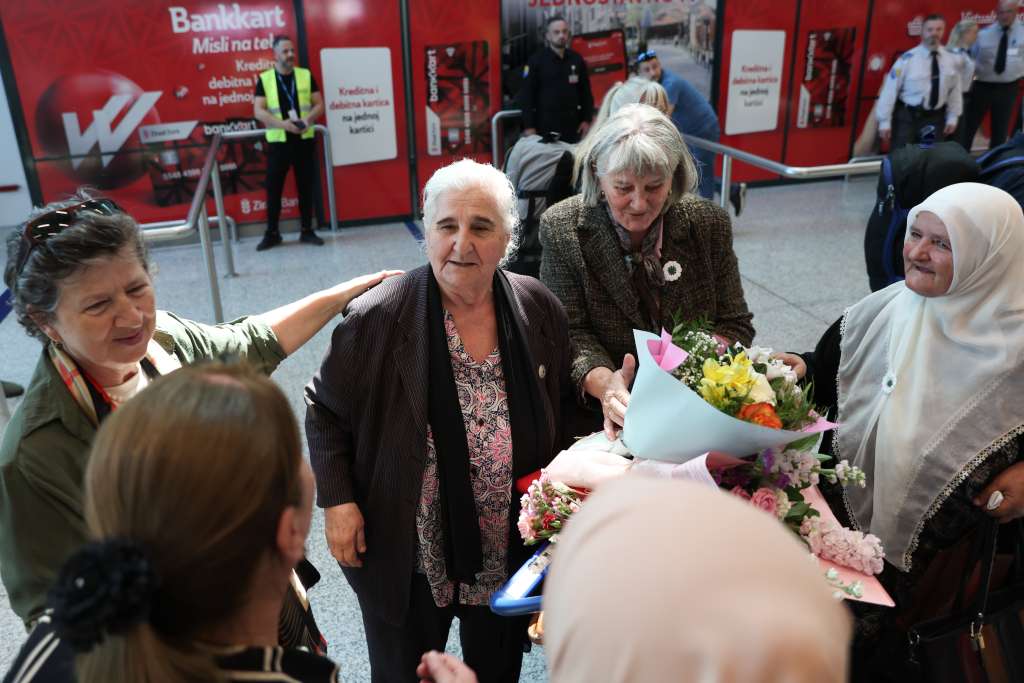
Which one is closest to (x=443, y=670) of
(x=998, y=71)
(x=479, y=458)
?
(x=479, y=458)

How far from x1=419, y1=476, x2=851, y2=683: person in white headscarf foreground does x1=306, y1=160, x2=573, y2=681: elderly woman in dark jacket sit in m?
1.03

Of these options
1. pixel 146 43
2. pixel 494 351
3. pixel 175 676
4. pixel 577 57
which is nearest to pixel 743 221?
pixel 577 57

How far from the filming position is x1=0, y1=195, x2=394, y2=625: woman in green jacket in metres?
1.30

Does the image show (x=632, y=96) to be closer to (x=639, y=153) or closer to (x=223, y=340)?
(x=639, y=153)

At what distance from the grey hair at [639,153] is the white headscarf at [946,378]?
2.02 ft

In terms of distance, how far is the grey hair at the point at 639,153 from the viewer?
6.57 feet

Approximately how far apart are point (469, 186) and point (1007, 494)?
1.48 metres

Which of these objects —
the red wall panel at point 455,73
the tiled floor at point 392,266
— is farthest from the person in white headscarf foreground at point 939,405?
the red wall panel at point 455,73

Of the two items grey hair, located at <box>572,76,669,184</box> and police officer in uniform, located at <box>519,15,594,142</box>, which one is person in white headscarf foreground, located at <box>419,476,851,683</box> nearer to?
grey hair, located at <box>572,76,669,184</box>

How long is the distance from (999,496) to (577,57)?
594 cm

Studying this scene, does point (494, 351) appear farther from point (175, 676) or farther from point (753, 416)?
point (175, 676)

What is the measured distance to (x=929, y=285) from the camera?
72.7 inches

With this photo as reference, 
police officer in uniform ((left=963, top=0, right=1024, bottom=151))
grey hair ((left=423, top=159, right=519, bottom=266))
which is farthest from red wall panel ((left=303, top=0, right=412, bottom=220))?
police officer in uniform ((left=963, top=0, right=1024, bottom=151))

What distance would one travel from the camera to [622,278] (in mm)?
2064
